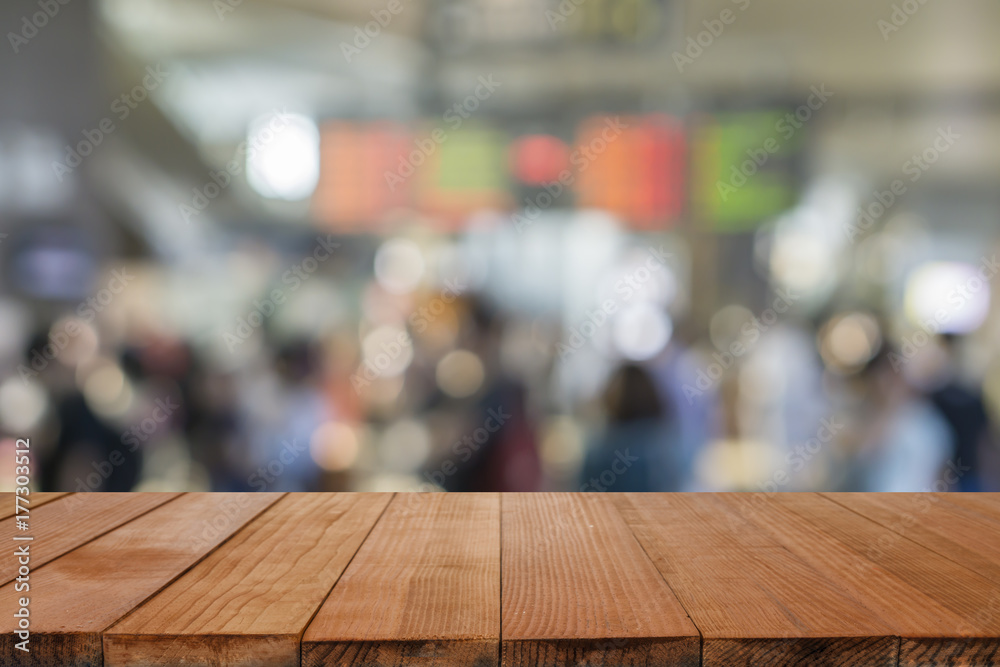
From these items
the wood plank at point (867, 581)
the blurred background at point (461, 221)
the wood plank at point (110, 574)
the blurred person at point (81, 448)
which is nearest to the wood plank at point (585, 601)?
the wood plank at point (867, 581)

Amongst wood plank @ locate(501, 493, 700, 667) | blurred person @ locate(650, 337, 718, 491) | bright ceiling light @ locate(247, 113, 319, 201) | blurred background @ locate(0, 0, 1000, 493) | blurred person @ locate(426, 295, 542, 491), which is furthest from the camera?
bright ceiling light @ locate(247, 113, 319, 201)

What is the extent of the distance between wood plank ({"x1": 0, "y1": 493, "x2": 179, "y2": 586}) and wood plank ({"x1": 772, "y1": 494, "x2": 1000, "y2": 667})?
2.12 feet

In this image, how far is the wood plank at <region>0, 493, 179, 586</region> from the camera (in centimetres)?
71

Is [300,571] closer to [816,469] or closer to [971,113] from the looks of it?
[816,469]

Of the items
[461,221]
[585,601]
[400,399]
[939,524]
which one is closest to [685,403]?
[400,399]

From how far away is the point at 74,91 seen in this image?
156 inches

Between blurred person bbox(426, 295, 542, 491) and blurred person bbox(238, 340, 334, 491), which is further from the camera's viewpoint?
blurred person bbox(238, 340, 334, 491)

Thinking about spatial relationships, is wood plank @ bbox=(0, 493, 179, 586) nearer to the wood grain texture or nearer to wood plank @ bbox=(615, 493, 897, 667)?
the wood grain texture

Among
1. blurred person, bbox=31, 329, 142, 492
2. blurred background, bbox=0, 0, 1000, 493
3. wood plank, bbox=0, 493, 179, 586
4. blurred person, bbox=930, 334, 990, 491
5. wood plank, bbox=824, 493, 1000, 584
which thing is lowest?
blurred person, bbox=31, 329, 142, 492

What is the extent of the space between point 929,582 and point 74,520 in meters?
0.77

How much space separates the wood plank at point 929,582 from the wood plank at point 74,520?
647 millimetres

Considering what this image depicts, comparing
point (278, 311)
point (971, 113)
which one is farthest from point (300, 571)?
Result: point (971, 113)

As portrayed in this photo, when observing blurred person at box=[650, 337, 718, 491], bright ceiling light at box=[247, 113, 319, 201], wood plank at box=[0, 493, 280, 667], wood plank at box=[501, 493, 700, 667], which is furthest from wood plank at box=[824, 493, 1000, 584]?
bright ceiling light at box=[247, 113, 319, 201]

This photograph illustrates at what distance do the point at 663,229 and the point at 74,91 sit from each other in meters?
2.81
